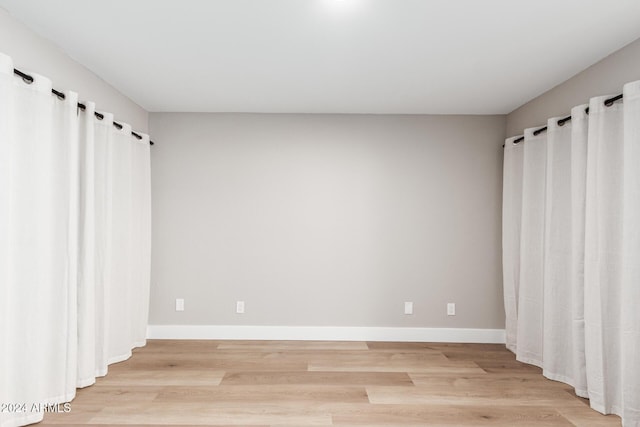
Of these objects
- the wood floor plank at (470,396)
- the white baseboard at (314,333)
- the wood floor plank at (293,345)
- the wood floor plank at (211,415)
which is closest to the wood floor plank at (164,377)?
the wood floor plank at (211,415)

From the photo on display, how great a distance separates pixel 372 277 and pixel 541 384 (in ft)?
5.93

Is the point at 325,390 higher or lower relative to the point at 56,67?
lower

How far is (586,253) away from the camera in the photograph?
285 cm

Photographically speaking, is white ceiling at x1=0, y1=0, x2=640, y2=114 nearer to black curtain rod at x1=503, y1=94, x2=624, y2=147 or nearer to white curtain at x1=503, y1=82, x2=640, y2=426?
black curtain rod at x1=503, y1=94, x2=624, y2=147

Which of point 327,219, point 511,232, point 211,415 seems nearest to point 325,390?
point 211,415

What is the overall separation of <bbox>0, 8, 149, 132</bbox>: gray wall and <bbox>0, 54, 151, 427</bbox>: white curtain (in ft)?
0.64

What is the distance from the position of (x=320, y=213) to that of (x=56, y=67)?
2658 millimetres

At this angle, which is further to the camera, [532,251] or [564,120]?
[532,251]

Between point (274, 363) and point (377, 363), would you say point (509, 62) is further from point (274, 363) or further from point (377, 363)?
point (274, 363)

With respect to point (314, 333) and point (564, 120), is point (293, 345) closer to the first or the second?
point (314, 333)

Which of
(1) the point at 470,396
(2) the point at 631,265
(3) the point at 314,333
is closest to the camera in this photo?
(2) the point at 631,265

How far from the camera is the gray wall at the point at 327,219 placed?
432 cm

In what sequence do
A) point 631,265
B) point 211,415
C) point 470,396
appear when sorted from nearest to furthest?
point 631,265 < point 211,415 < point 470,396

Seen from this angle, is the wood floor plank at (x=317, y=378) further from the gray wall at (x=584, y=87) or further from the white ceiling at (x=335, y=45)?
the gray wall at (x=584, y=87)
